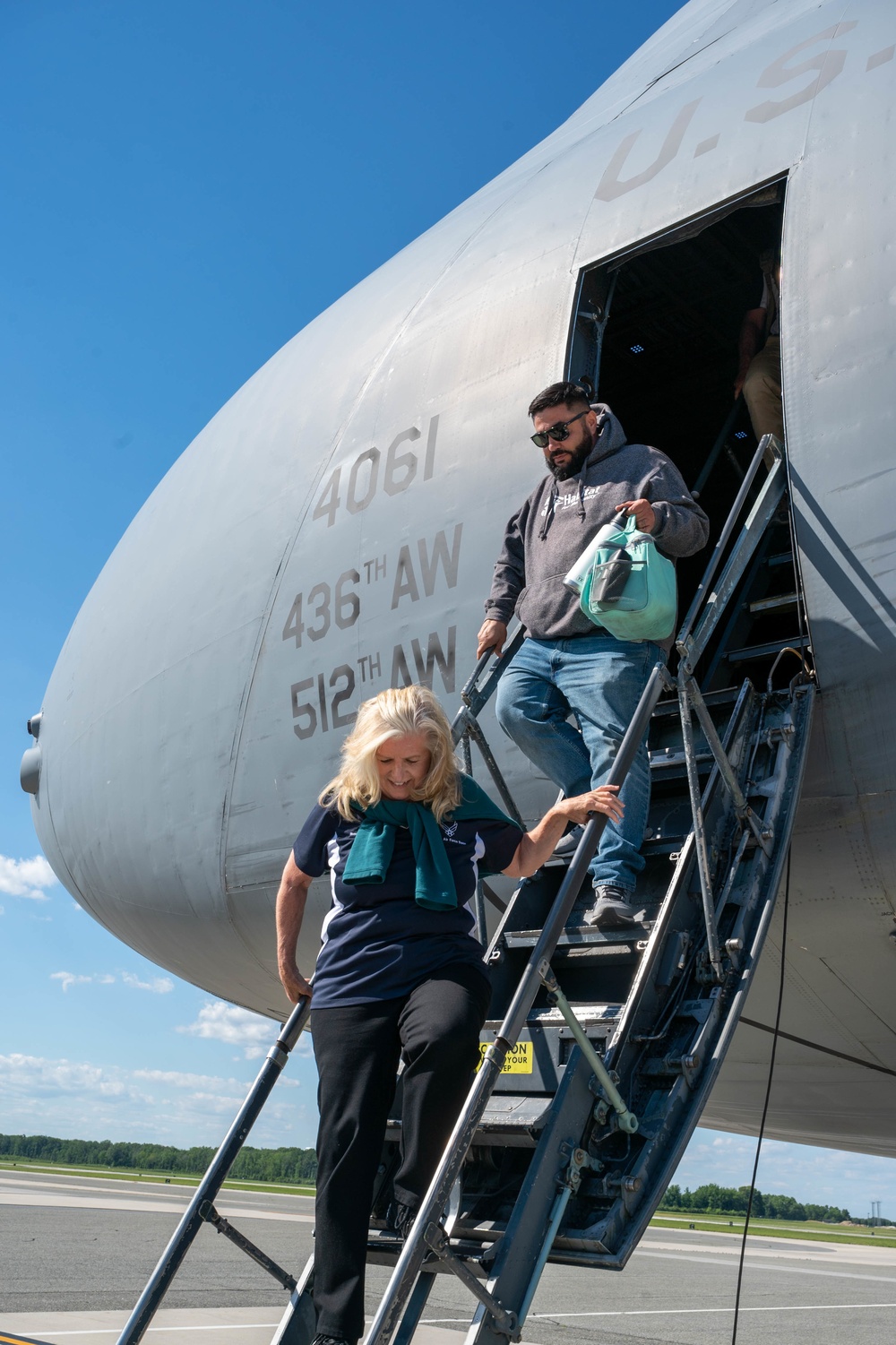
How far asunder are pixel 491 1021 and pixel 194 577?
415 centimetres

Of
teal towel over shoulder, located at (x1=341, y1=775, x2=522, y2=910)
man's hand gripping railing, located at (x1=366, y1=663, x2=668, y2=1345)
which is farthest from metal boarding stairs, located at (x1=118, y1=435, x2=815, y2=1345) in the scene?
teal towel over shoulder, located at (x1=341, y1=775, x2=522, y2=910)

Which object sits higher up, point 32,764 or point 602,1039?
point 32,764

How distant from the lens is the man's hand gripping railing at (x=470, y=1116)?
2646mm

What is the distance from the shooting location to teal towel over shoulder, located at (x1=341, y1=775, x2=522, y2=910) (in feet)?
10.1

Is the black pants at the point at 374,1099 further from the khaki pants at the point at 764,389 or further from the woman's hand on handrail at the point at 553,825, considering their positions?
the khaki pants at the point at 764,389

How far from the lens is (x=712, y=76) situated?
18.8 feet

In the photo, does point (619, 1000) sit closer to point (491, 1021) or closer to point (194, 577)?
point (491, 1021)

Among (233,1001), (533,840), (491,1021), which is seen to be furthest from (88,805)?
(533,840)

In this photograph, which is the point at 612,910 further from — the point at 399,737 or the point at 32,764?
the point at 32,764

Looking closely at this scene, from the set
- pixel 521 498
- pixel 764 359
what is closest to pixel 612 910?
pixel 521 498

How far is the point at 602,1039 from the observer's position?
3684 millimetres

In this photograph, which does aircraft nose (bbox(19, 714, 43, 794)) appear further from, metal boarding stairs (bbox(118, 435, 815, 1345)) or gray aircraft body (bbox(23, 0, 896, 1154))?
metal boarding stairs (bbox(118, 435, 815, 1345))

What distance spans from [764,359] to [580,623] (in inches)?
86.9

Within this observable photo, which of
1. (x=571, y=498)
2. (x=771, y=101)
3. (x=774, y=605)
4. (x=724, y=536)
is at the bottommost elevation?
(x=724, y=536)
